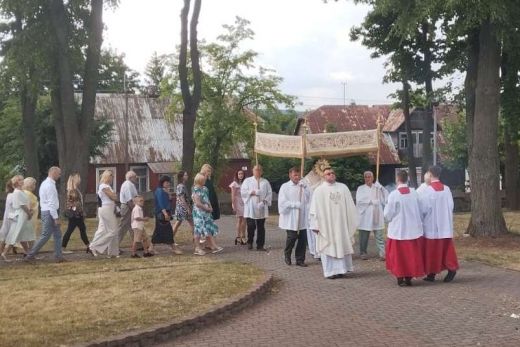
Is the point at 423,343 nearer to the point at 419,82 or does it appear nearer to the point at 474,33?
the point at 474,33

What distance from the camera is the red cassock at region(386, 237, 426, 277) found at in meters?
10.4

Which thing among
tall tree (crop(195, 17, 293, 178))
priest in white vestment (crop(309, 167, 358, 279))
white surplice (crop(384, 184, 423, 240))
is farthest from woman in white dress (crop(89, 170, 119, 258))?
tall tree (crop(195, 17, 293, 178))

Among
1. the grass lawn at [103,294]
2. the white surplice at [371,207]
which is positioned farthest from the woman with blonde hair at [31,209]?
the white surplice at [371,207]

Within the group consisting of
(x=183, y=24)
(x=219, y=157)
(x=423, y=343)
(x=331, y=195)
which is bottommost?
(x=423, y=343)

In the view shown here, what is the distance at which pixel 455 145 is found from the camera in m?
48.8

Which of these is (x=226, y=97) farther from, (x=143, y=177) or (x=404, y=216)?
Answer: (x=404, y=216)

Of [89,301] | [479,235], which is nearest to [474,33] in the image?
[479,235]

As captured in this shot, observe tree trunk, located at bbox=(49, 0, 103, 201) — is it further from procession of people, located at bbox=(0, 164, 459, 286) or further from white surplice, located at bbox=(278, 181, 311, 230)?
white surplice, located at bbox=(278, 181, 311, 230)

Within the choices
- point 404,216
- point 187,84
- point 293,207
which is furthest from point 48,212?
point 187,84

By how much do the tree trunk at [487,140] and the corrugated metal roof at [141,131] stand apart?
31225mm

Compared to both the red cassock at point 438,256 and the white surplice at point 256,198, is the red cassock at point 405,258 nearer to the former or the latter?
the red cassock at point 438,256

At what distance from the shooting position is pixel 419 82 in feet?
80.8

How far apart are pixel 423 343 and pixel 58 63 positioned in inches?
709

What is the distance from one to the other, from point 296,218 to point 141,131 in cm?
3853
